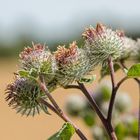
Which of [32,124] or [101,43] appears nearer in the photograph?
[101,43]

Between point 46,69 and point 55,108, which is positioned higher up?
point 46,69

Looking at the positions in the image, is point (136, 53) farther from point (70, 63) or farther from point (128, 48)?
point (70, 63)

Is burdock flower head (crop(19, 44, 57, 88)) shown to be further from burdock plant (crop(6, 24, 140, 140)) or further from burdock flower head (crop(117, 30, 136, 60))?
burdock flower head (crop(117, 30, 136, 60))

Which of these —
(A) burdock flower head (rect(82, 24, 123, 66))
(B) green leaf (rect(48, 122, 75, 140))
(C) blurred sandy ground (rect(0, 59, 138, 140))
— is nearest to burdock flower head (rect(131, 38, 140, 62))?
(A) burdock flower head (rect(82, 24, 123, 66))

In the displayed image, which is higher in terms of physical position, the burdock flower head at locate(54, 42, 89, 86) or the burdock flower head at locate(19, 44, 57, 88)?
the burdock flower head at locate(19, 44, 57, 88)

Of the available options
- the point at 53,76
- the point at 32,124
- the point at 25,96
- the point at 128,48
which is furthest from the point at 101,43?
the point at 32,124

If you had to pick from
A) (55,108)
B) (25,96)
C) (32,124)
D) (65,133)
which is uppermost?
(25,96)
